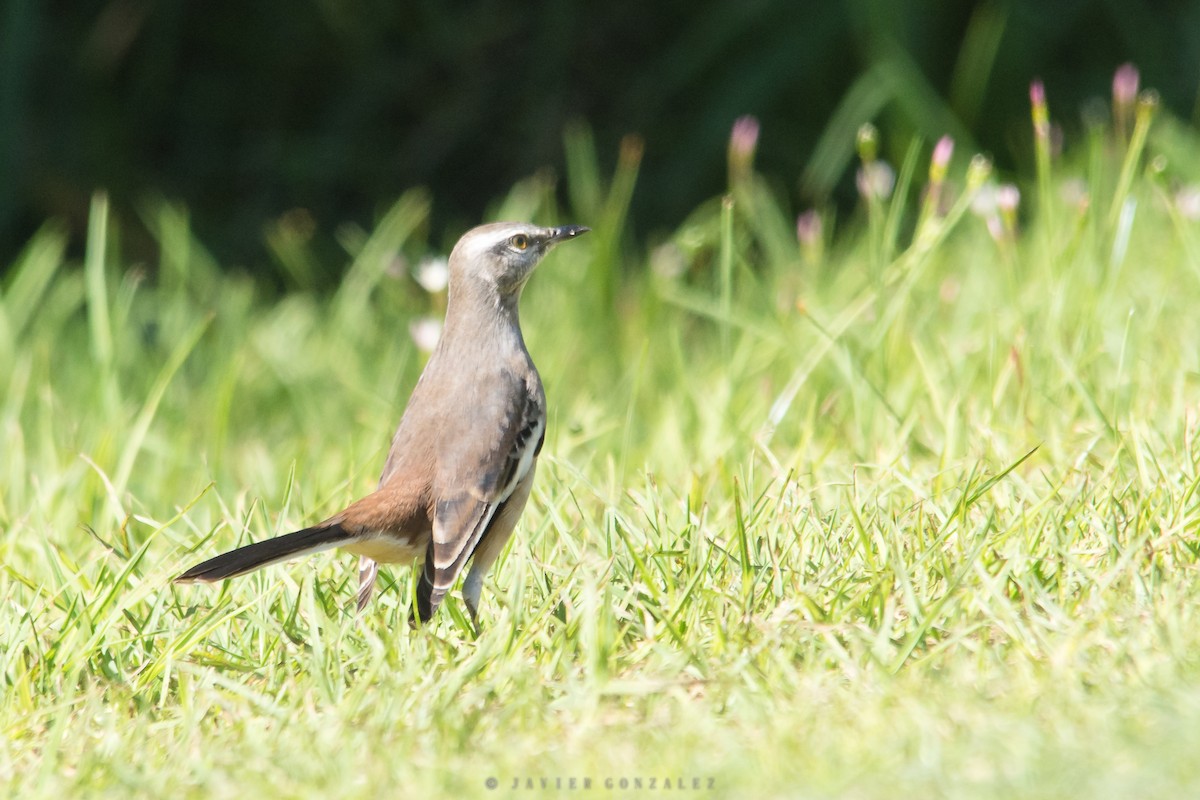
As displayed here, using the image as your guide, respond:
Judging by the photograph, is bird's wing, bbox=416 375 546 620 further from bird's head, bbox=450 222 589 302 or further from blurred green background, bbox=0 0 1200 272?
blurred green background, bbox=0 0 1200 272

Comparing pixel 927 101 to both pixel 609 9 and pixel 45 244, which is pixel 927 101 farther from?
pixel 45 244

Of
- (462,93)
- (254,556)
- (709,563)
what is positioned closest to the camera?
(254,556)

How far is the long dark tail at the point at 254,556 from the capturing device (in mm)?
3197

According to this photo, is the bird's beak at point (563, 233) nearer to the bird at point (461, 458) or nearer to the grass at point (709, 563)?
the bird at point (461, 458)

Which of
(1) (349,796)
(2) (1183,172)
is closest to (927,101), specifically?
(2) (1183,172)

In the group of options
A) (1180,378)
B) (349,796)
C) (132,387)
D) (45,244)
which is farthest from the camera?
(45,244)

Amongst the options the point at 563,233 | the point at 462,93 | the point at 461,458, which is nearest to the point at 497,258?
the point at 563,233

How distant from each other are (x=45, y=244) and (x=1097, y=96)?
18.4 ft

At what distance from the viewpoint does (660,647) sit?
10.2 ft

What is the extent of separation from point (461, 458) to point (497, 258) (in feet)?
2.30

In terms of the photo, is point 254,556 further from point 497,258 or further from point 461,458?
point 497,258

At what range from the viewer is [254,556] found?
3.21m

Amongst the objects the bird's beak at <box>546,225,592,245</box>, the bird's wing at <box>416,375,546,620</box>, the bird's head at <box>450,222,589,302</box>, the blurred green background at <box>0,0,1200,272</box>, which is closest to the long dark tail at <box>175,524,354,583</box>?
the bird's wing at <box>416,375,546,620</box>

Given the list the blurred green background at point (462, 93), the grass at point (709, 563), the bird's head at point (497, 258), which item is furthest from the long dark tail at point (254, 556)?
the blurred green background at point (462, 93)
